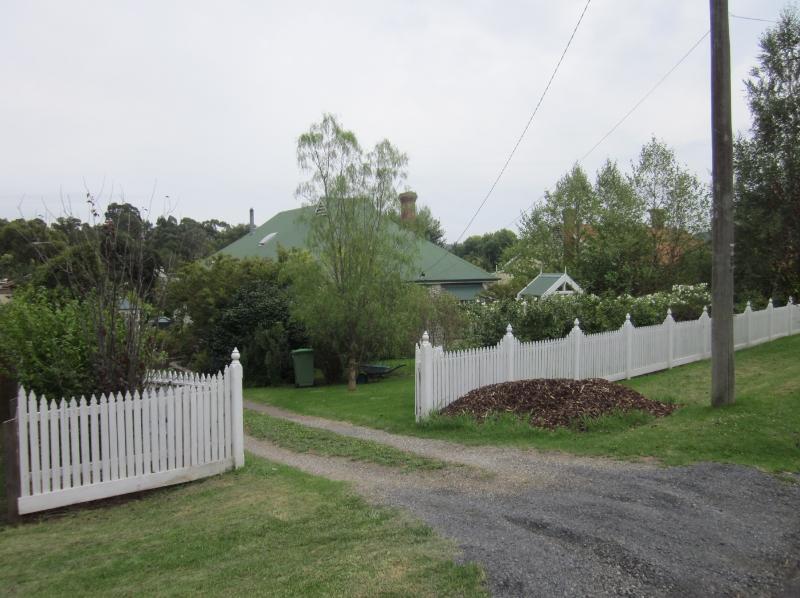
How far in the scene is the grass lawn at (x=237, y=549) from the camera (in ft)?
13.9

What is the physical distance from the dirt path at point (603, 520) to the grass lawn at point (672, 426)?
61 centimetres

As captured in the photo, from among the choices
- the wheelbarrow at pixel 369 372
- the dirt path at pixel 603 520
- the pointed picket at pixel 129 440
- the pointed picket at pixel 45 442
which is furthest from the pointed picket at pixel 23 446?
the wheelbarrow at pixel 369 372

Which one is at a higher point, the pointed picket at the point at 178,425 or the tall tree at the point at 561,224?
the tall tree at the point at 561,224

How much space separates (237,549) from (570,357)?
9.44 meters

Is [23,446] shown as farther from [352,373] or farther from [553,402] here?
[352,373]

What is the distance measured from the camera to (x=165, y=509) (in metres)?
6.69

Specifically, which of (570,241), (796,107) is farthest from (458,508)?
(570,241)

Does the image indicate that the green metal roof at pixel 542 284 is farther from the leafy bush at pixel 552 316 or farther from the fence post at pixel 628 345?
the fence post at pixel 628 345

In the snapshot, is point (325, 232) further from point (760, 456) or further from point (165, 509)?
point (760, 456)

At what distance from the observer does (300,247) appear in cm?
2464

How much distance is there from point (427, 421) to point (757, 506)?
5.16 meters

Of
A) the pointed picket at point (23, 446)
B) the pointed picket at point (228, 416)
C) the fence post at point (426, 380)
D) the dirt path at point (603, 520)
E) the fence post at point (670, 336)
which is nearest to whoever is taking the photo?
the dirt path at point (603, 520)

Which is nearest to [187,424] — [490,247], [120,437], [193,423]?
[193,423]

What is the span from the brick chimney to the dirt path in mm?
9146
